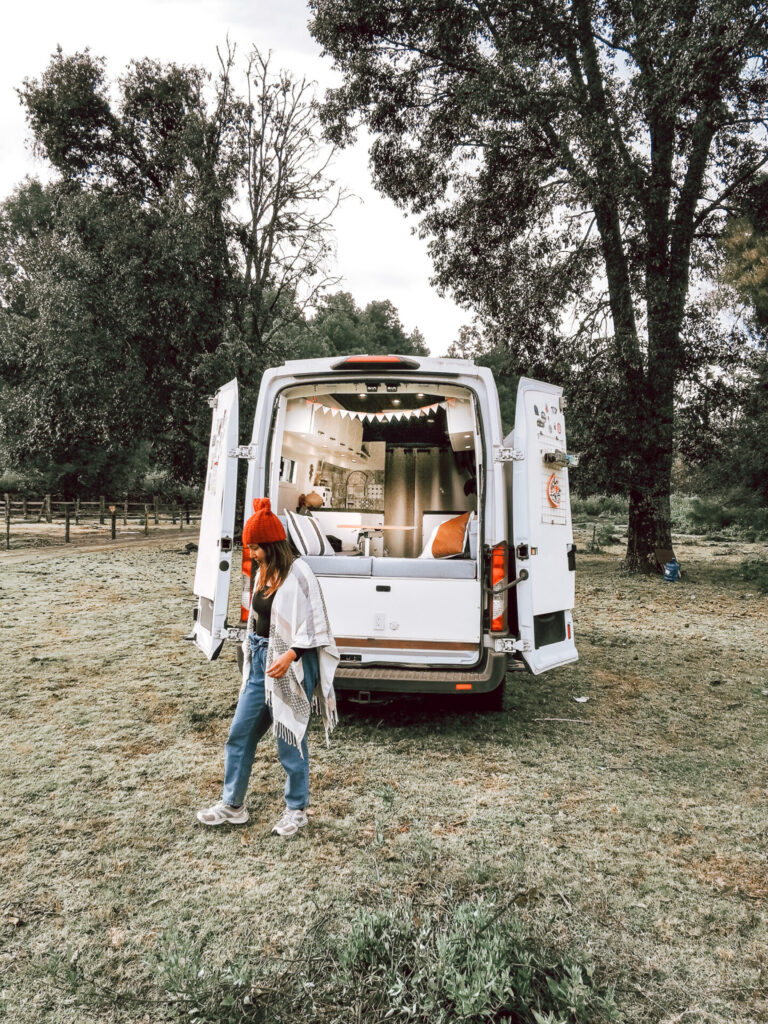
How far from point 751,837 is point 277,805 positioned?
7.82 feet

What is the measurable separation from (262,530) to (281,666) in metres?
0.65

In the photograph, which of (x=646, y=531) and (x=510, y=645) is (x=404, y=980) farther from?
(x=646, y=531)

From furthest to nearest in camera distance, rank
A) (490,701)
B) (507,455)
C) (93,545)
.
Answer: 1. (93,545)
2. (490,701)
3. (507,455)

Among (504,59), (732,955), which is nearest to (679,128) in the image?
(504,59)

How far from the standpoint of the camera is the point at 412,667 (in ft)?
15.1

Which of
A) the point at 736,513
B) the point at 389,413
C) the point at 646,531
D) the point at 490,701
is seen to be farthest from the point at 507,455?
the point at 736,513

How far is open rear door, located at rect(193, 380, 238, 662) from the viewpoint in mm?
4598

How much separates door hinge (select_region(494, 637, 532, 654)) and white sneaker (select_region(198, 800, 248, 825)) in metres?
1.95

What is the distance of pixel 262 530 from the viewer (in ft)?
10.7

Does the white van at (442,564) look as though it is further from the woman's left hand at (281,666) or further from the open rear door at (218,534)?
the woman's left hand at (281,666)

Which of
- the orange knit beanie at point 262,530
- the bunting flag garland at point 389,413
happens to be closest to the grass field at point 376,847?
the orange knit beanie at point 262,530

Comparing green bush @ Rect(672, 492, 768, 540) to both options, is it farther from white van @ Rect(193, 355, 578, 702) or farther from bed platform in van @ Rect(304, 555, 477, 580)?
bed platform in van @ Rect(304, 555, 477, 580)

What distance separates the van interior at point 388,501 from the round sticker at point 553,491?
0.54 metres

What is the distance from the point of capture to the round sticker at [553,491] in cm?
484
